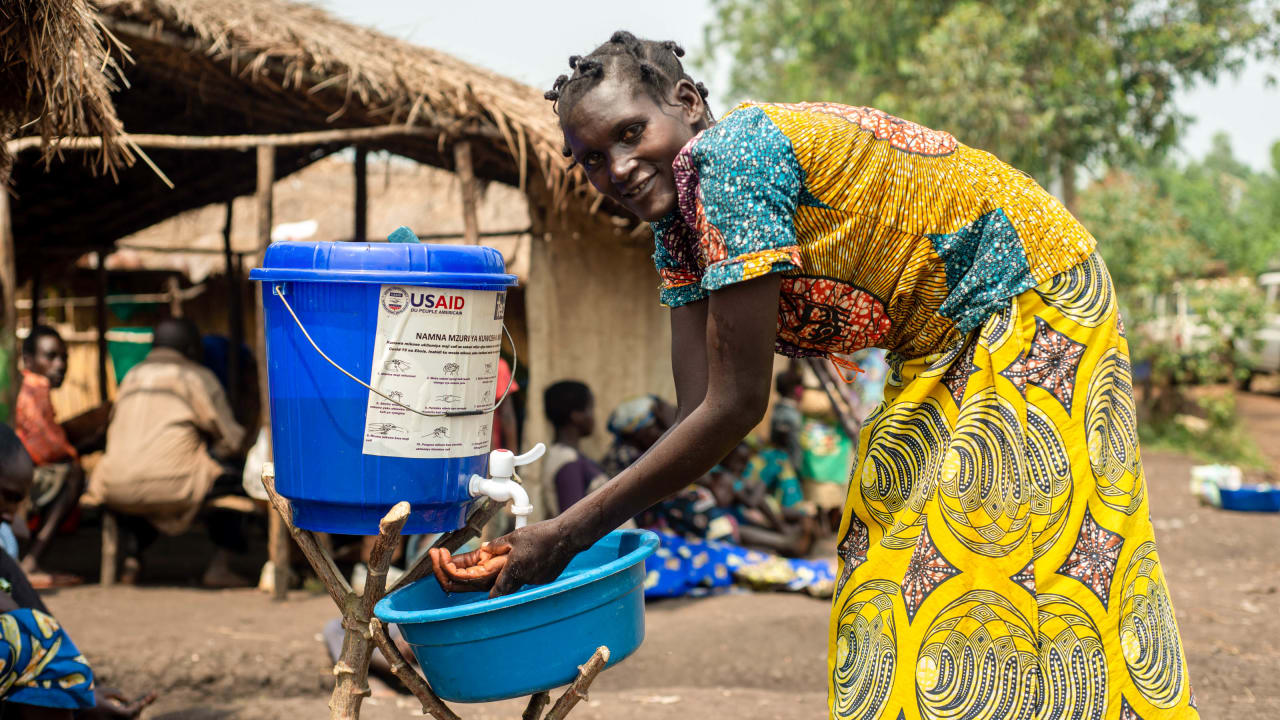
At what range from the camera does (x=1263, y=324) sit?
1252 centimetres

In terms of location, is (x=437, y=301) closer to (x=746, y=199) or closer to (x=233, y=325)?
(x=746, y=199)

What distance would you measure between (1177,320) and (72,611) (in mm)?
13751

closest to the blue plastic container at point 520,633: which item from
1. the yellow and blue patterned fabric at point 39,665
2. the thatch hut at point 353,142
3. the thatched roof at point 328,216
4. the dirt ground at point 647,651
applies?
the yellow and blue patterned fabric at point 39,665

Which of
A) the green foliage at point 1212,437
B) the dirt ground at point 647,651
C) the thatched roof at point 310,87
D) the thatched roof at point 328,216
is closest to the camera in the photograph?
the dirt ground at point 647,651

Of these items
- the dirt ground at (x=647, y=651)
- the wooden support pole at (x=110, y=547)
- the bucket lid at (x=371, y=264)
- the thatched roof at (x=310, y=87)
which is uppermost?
the thatched roof at (x=310, y=87)

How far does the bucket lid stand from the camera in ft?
5.28

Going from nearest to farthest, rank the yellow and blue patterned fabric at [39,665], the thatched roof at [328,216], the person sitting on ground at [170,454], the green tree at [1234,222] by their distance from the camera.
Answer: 1. the yellow and blue patterned fabric at [39,665]
2. the person sitting on ground at [170,454]
3. the thatched roof at [328,216]
4. the green tree at [1234,222]

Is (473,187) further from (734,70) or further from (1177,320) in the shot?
(734,70)

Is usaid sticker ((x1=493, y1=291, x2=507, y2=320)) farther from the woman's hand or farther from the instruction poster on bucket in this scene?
the woman's hand

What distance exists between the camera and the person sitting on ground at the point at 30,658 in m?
2.28

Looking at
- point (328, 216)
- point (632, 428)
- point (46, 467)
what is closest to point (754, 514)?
point (632, 428)

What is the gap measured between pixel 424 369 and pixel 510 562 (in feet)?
1.19

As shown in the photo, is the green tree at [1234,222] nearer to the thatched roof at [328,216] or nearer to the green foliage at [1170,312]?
the green foliage at [1170,312]

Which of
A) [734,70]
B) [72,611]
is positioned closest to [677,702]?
[72,611]
